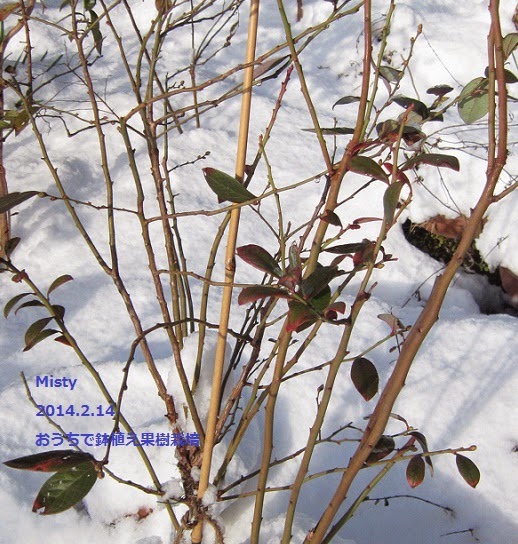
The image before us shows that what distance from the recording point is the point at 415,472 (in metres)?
0.74

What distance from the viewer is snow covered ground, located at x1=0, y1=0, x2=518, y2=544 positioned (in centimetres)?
118

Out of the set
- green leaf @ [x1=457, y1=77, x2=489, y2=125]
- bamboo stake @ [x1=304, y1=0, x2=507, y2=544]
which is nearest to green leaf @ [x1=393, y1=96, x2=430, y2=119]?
green leaf @ [x1=457, y1=77, x2=489, y2=125]

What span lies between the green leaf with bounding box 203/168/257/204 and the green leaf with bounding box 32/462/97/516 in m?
0.33

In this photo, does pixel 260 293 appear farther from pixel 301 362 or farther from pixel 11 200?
pixel 301 362

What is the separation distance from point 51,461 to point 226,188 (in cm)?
35

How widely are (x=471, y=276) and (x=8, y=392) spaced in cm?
167

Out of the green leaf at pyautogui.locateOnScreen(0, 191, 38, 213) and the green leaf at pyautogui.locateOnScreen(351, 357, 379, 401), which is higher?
the green leaf at pyautogui.locateOnScreen(0, 191, 38, 213)

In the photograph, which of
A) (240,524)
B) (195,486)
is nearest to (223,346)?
(195,486)

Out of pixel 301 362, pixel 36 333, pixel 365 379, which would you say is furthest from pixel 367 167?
pixel 301 362

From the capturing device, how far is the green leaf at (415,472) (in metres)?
0.74

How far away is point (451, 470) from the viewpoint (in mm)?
1317

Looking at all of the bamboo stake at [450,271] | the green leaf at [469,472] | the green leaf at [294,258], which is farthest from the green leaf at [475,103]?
the green leaf at [469,472]

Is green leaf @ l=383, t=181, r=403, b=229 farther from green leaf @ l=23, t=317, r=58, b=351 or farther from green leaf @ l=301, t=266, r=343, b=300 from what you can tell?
green leaf @ l=23, t=317, r=58, b=351

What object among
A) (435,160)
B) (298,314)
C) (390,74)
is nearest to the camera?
(298,314)
